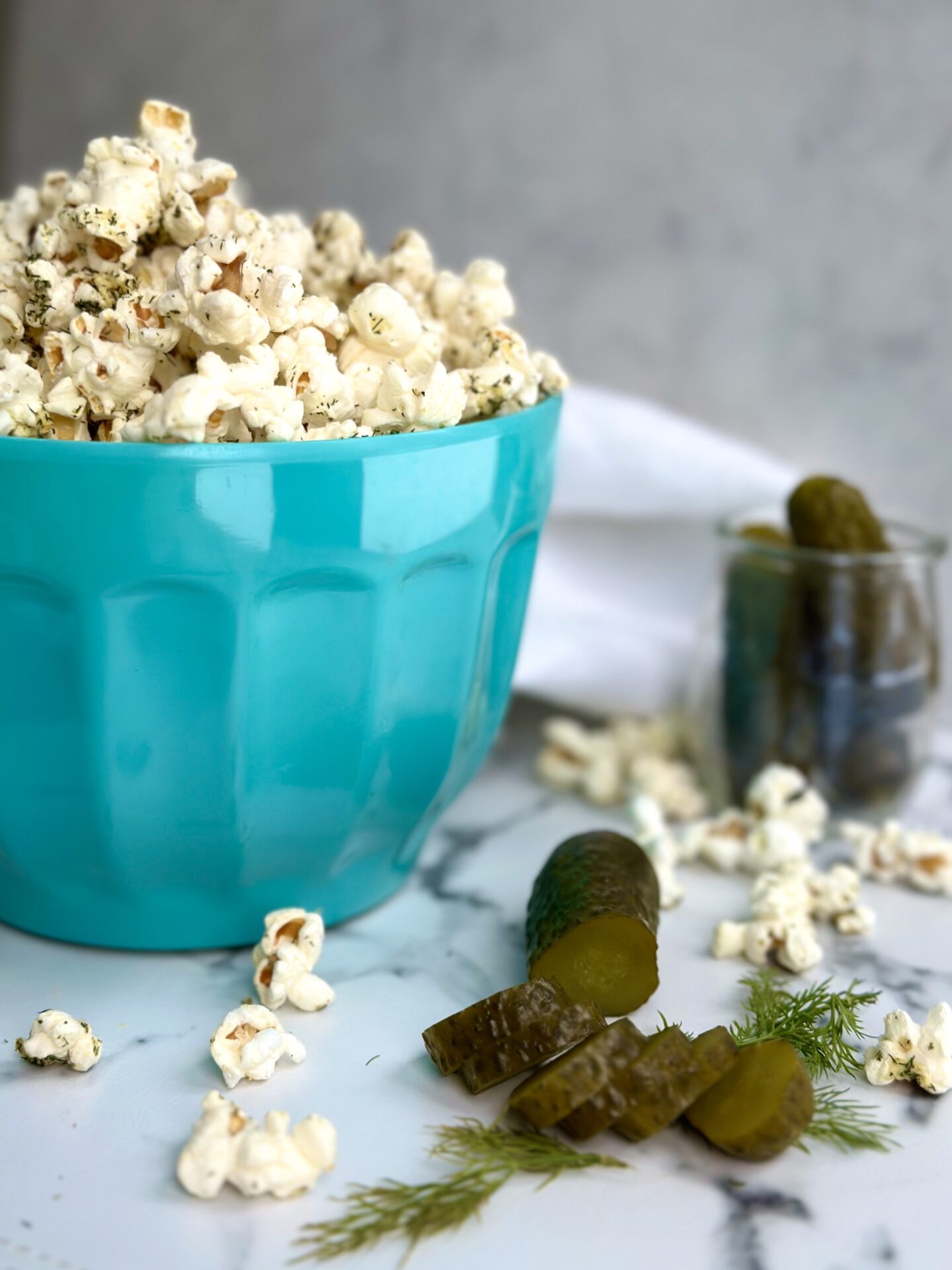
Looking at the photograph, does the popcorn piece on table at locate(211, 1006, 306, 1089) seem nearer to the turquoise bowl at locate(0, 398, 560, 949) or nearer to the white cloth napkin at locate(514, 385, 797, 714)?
the turquoise bowl at locate(0, 398, 560, 949)

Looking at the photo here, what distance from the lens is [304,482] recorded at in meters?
0.63

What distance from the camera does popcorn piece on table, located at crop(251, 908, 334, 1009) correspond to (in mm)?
699

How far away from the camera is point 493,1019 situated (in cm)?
63

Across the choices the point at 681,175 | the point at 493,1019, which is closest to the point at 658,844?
the point at 493,1019

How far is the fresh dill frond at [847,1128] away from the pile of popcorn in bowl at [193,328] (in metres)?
0.39

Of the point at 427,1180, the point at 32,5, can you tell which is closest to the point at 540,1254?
the point at 427,1180

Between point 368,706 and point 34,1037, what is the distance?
0.76 ft

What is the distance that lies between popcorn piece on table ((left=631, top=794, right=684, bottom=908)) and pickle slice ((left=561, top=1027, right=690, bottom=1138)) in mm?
219

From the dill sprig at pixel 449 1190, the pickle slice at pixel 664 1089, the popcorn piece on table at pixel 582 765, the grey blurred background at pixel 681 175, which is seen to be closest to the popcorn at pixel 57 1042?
the dill sprig at pixel 449 1190

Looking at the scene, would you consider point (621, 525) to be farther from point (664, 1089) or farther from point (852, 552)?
point (664, 1089)

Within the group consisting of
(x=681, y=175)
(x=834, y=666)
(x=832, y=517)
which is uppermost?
(x=681, y=175)

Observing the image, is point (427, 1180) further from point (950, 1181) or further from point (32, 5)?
point (32, 5)

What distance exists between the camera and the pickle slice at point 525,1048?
624 millimetres

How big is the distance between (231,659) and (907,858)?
50 centimetres
